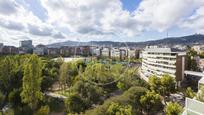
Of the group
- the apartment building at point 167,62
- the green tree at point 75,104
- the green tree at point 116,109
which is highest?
the apartment building at point 167,62

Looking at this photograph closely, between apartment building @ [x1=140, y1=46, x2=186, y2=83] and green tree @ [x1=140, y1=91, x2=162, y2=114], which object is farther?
apartment building @ [x1=140, y1=46, x2=186, y2=83]

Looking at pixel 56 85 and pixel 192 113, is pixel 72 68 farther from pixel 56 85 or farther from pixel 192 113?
pixel 192 113

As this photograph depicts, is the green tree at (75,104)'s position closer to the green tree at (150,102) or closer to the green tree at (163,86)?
the green tree at (150,102)

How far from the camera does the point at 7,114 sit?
18.3 metres

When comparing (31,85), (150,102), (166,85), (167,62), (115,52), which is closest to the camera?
Answer: (150,102)

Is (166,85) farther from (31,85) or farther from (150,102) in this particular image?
(31,85)

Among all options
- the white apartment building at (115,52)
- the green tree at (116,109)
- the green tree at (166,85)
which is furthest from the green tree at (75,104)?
the white apartment building at (115,52)

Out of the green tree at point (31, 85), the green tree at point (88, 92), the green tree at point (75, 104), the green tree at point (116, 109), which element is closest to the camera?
the green tree at point (116, 109)

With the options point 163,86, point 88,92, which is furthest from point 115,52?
point 88,92

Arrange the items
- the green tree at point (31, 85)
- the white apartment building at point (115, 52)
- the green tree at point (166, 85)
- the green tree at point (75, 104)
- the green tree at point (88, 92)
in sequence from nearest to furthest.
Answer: the green tree at point (75, 104) < the green tree at point (31, 85) < the green tree at point (88, 92) < the green tree at point (166, 85) < the white apartment building at point (115, 52)

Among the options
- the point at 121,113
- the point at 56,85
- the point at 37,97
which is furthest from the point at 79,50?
the point at 121,113

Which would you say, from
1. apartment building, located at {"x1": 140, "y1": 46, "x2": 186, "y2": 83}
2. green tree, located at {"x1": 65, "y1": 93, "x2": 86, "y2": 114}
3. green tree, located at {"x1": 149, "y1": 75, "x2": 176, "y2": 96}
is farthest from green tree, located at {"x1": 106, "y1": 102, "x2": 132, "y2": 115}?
apartment building, located at {"x1": 140, "y1": 46, "x2": 186, "y2": 83}

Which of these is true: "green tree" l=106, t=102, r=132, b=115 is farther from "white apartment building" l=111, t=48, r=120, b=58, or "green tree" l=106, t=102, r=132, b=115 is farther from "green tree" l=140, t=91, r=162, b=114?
"white apartment building" l=111, t=48, r=120, b=58

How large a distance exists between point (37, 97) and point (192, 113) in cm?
1482
